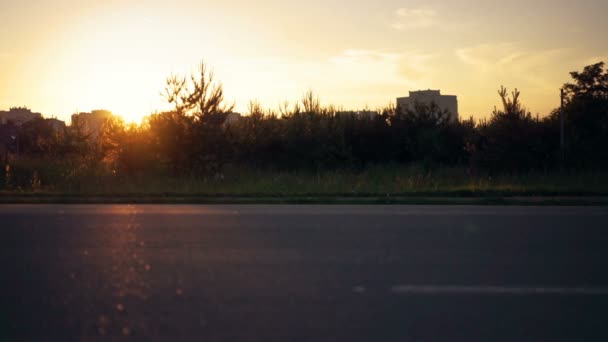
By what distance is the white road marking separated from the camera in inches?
226

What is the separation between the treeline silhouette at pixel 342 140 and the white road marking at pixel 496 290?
1845 cm

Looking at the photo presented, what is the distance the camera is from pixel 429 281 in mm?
6215

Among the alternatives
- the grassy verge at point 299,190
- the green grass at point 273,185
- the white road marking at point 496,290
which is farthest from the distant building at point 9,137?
the white road marking at point 496,290

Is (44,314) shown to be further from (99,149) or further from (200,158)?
(99,149)

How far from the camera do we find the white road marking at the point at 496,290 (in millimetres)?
5742

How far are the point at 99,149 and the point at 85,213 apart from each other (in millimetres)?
23264

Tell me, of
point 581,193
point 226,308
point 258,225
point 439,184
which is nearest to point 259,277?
point 226,308

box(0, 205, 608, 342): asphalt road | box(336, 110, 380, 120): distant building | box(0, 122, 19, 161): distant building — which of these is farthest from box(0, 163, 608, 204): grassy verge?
box(0, 122, 19, 161): distant building

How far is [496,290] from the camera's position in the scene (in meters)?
5.84

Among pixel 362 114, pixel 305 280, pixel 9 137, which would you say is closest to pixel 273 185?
pixel 305 280

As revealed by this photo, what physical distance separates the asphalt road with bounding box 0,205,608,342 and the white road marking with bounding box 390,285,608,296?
0.8 inches

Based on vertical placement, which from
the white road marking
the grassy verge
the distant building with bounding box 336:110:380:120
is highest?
the distant building with bounding box 336:110:380:120

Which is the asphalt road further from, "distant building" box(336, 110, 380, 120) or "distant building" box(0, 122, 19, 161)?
"distant building" box(0, 122, 19, 161)

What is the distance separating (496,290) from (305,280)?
2.13 metres
